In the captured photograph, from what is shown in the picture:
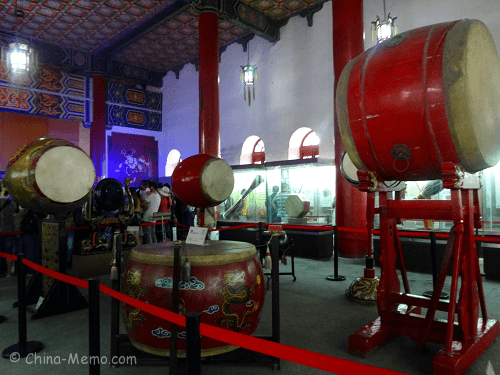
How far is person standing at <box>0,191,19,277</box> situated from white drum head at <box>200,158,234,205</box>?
3.39 metres

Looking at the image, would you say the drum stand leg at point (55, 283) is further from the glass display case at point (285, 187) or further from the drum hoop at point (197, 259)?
the glass display case at point (285, 187)

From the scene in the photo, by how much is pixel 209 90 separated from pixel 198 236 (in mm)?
6169

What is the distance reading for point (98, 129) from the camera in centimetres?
1139

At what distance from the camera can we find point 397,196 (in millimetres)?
3971

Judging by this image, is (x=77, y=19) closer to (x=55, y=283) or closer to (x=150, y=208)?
(x=150, y=208)

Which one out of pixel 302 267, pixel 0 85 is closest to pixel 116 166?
pixel 0 85

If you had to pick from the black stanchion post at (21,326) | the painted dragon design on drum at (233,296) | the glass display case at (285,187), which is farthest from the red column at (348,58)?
the black stanchion post at (21,326)

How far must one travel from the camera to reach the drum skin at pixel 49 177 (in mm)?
3236

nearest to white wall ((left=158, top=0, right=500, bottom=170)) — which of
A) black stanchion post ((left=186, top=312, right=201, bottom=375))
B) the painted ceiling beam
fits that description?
the painted ceiling beam

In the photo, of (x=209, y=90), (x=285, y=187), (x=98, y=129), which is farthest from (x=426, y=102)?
(x=98, y=129)

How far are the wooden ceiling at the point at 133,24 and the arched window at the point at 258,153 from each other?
273 cm

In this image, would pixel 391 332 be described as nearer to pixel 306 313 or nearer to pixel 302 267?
pixel 306 313

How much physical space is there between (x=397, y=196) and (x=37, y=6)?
913cm

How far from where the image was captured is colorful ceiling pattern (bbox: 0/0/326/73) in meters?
8.51
